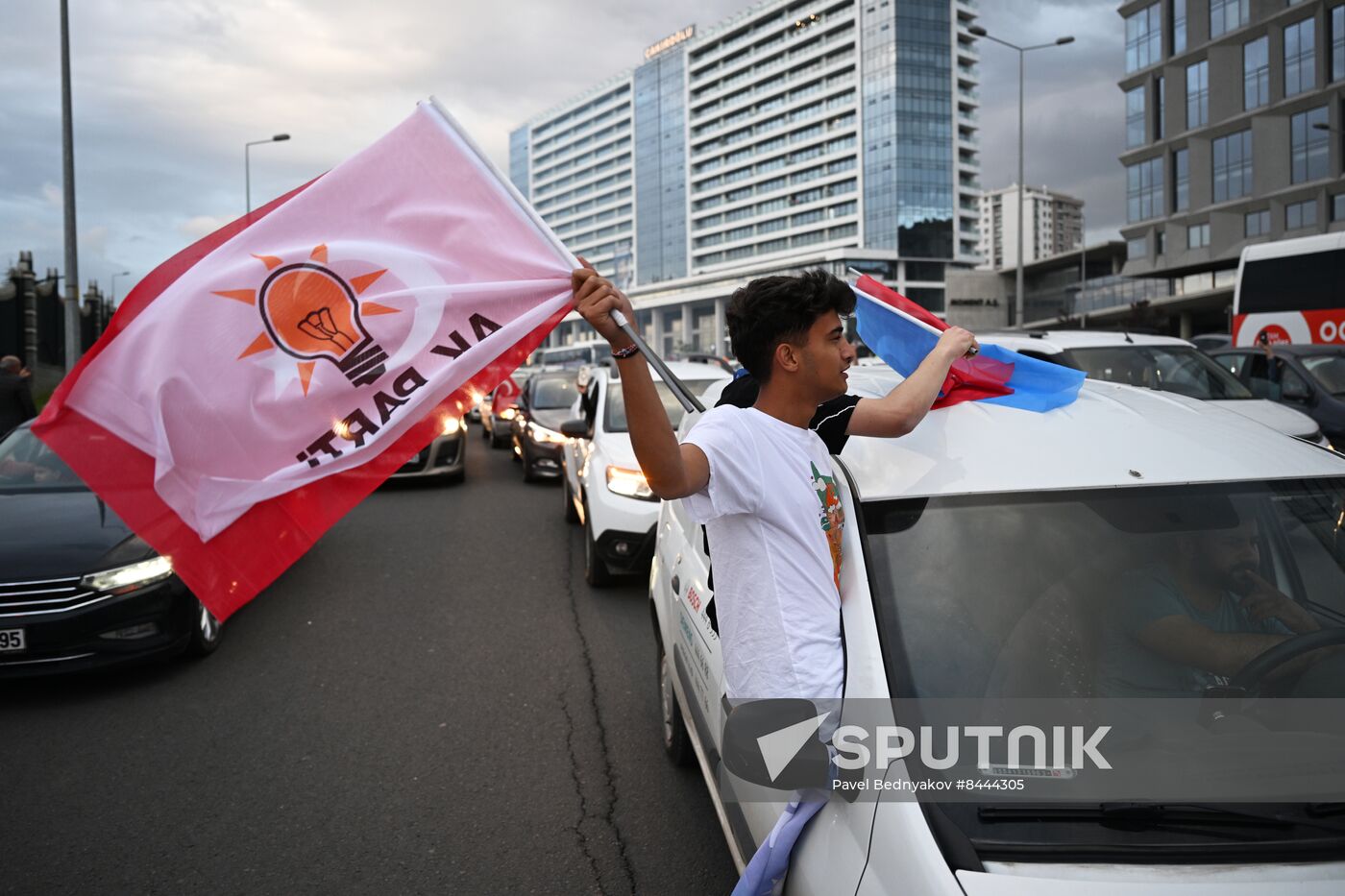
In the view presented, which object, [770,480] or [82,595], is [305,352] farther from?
[82,595]

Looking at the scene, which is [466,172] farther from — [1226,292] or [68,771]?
[1226,292]

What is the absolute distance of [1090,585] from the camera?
243cm

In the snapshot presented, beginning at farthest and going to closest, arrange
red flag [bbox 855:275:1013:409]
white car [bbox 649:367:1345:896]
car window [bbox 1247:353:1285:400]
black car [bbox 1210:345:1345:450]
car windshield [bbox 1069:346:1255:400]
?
car window [bbox 1247:353:1285:400] < black car [bbox 1210:345:1345:450] < car windshield [bbox 1069:346:1255:400] < red flag [bbox 855:275:1013:409] < white car [bbox 649:367:1345:896]

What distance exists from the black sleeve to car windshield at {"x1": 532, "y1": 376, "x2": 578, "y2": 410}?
494 inches

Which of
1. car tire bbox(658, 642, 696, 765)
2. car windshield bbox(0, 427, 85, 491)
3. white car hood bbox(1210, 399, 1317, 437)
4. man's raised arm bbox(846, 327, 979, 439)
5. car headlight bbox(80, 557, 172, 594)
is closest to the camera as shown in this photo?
man's raised arm bbox(846, 327, 979, 439)

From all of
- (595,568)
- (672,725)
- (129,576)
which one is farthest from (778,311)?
(595,568)

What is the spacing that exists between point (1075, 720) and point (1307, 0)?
54817 mm

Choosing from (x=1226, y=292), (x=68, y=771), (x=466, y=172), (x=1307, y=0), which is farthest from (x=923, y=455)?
(x=1226, y=292)

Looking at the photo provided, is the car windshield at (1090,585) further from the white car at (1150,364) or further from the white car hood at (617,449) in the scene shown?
the white car at (1150,364)

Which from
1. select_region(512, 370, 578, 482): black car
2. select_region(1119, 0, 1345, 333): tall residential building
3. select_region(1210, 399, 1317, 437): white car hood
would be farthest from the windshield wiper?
select_region(1119, 0, 1345, 333): tall residential building

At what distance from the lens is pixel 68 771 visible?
4262mm

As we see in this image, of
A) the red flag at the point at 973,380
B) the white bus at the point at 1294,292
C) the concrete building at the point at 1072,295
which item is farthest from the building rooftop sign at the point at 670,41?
the red flag at the point at 973,380

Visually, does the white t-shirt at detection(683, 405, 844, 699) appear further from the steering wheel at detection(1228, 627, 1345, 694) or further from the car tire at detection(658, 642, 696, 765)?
the car tire at detection(658, 642, 696, 765)

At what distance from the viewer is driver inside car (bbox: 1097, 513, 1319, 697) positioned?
92.4 inches
